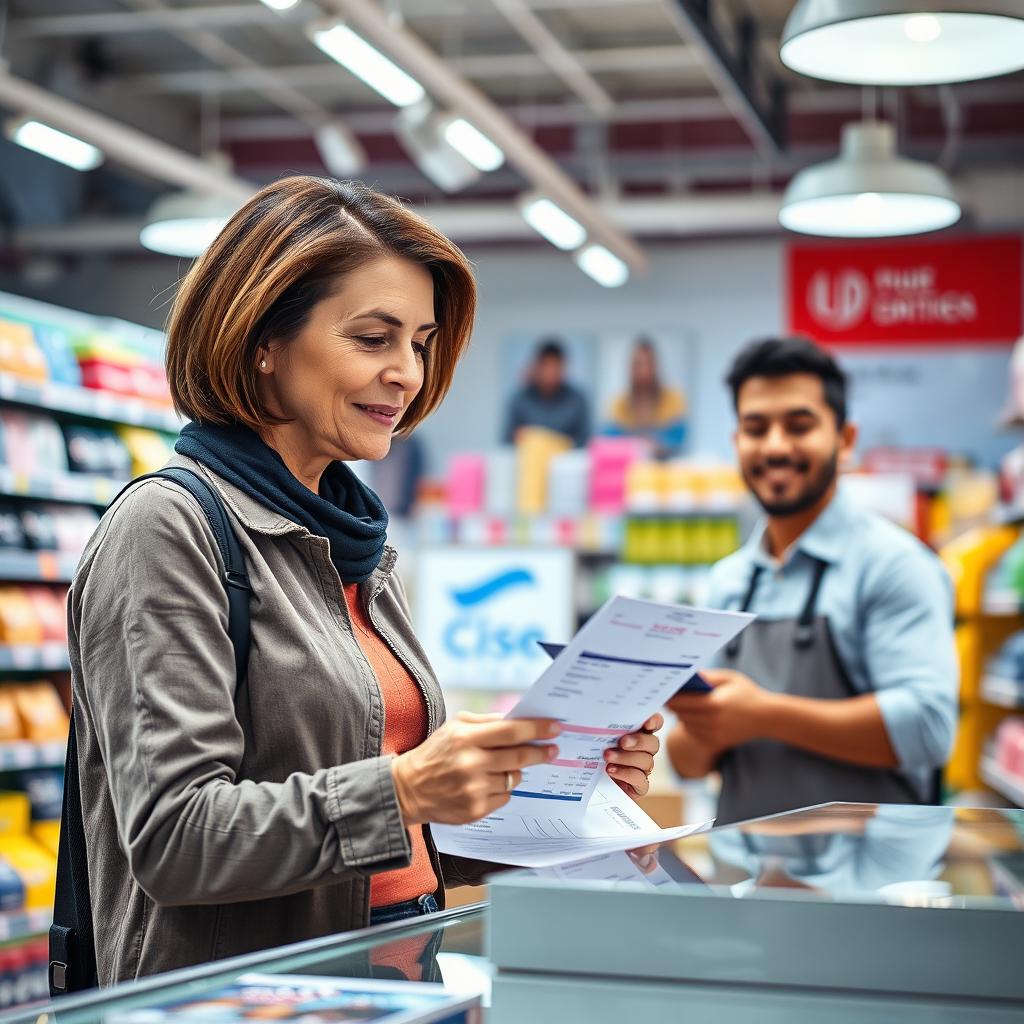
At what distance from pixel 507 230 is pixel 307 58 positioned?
1841 millimetres

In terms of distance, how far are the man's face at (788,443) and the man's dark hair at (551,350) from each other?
823 cm

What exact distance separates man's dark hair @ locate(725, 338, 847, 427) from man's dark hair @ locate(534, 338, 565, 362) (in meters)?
8.18

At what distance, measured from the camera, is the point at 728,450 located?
11.5 metres

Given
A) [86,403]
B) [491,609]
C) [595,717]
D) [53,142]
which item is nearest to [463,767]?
[595,717]

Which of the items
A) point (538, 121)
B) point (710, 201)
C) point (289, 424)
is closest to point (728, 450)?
point (710, 201)

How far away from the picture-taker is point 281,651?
1609 mm

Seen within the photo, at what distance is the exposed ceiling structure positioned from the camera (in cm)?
913

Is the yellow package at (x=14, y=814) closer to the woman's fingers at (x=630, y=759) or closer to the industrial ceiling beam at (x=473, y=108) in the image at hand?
the industrial ceiling beam at (x=473, y=108)

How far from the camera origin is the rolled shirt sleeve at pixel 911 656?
3084mm

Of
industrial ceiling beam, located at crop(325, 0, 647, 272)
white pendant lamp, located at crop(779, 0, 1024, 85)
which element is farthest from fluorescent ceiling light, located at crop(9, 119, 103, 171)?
white pendant lamp, located at crop(779, 0, 1024, 85)

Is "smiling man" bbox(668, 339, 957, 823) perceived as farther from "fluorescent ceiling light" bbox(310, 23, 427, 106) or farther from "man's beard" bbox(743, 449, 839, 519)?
"fluorescent ceiling light" bbox(310, 23, 427, 106)

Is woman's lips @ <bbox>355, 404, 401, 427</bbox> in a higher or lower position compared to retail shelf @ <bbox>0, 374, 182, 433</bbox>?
lower

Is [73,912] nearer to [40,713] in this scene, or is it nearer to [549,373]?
[40,713]

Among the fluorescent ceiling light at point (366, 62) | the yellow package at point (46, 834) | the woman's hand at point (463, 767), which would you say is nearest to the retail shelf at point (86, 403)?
the yellow package at point (46, 834)
